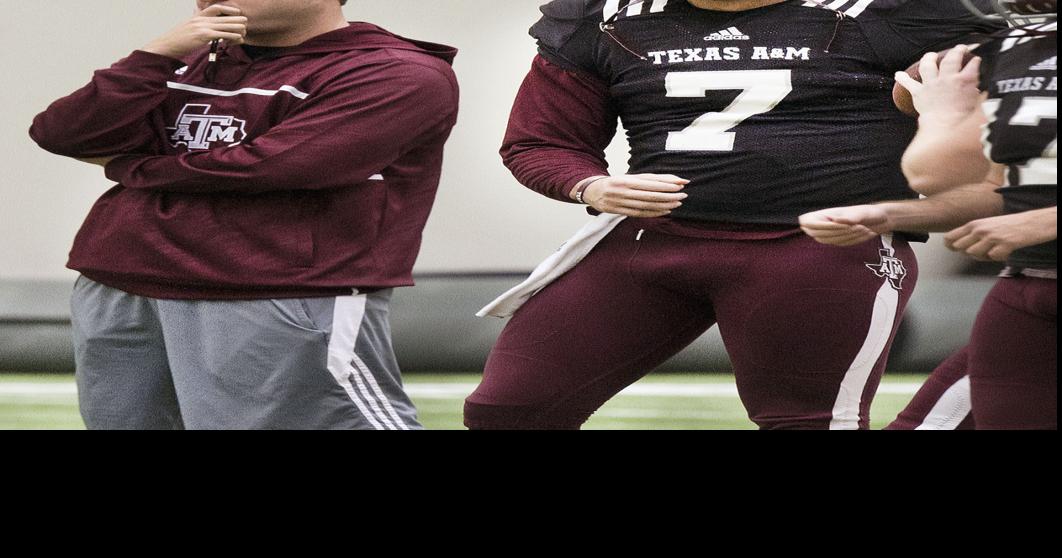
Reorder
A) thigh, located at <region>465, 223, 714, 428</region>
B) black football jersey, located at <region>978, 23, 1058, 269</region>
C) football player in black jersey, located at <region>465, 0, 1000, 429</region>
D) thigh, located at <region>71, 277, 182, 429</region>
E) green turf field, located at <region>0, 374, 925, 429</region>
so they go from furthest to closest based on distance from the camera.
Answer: green turf field, located at <region>0, 374, 925, 429</region>
thigh, located at <region>71, 277, 182, 429</region>
thigh, located at <region>465, 223, 714, 428</region>
football player in black jersey, located at <region>465, 0, 1000, 429</region>
black football jersey, located at <region>978, 23, 1058, 269</region>

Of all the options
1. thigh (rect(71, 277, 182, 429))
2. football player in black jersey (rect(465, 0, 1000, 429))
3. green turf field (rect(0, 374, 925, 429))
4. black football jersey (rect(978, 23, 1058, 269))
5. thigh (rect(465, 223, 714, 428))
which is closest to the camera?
black football jersey (rect(978, 23, 1058, 269))

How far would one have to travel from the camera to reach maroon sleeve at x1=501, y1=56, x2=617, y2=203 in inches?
62.4

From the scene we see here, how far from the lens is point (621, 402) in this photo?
2789 mm

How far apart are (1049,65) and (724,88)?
392 mm

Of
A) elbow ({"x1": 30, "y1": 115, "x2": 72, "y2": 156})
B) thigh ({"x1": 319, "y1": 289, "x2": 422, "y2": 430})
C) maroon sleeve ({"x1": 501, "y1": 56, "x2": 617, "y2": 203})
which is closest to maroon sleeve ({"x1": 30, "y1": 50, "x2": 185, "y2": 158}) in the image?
elbow ({"x1": 30, "y1": 115, "x2": 72, "y2": 156})

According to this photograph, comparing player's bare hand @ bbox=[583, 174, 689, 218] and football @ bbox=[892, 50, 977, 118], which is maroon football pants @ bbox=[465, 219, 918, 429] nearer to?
player's bare hand @ bbox=[583, 174, 689, 218]

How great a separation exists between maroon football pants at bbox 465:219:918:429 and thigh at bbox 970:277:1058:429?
116 millimetres

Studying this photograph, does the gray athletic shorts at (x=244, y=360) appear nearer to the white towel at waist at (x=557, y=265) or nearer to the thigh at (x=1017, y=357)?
the white towel at waist at (x=557, y=265)

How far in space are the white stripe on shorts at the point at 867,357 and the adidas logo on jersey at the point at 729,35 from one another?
12.7 inches

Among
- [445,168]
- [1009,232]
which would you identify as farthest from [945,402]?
[445,168]

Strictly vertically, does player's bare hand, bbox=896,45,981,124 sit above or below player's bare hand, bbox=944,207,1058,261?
above

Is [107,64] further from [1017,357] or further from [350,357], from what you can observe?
[1017,357]
